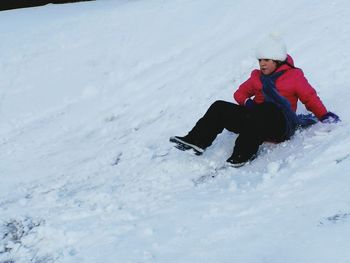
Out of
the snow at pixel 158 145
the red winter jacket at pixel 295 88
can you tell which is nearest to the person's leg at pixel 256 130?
the snow at pixel 158 145

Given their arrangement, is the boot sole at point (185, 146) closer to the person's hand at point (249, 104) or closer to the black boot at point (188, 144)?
the black boot at point (188, 144)

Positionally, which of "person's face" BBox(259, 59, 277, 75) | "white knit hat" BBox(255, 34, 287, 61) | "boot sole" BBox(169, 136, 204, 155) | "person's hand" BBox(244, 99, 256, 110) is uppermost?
"white knit hat" BBox(255, 34, 287, 61)

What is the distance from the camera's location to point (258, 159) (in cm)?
Answer: 459

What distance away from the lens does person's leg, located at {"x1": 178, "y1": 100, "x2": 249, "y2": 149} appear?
466cm

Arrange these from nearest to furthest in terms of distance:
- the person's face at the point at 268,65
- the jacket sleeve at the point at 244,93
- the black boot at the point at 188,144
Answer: the black boot at the point at 188,144
the person's face at the point at 268,65
the jacket sleeve at the point at 244,93

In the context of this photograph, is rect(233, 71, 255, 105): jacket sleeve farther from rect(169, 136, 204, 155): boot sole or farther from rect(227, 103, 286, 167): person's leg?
rect(169, 136, 204, 155): boot sole

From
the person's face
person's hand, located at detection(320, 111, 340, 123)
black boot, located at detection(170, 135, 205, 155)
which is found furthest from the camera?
the person's face

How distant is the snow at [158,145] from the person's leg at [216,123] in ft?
0.83

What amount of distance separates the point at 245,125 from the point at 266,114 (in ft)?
0.68

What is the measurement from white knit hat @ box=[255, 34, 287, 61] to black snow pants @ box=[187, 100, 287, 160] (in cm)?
47

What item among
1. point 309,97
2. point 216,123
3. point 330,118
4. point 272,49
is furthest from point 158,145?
point 330,118

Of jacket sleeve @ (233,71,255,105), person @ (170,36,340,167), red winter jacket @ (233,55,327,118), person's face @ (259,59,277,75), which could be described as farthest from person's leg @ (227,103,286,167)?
jacket sleeve @ (233,71,255,105)

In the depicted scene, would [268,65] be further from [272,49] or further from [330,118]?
[330,118]

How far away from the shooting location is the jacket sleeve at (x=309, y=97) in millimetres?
4504
